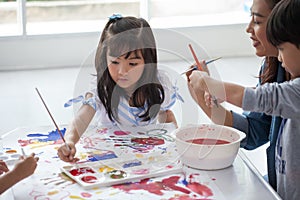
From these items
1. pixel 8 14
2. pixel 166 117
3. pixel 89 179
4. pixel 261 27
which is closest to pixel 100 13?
pixel 8 14

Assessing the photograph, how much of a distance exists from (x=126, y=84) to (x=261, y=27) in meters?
0.39

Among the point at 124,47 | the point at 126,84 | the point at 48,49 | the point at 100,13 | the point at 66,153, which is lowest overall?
the point at 48,49

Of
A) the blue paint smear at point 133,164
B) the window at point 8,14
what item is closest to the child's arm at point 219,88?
the blue paint smear at point 133,164

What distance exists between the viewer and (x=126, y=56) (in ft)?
4.94

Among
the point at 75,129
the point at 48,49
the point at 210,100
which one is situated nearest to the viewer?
the point at 210,100

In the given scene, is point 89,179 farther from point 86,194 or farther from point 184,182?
point 184,182

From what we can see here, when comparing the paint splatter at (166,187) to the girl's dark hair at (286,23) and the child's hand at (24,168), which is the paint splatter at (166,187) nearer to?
the child's hand at (24,168)

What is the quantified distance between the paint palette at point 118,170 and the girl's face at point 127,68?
25 cm

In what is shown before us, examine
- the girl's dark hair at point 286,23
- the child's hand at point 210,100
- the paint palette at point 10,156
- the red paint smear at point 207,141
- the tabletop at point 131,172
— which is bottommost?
the paint palette at point 10,156

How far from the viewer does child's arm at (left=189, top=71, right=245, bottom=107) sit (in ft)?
4.24

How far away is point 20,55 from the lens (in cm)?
379

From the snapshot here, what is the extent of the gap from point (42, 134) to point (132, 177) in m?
0.40

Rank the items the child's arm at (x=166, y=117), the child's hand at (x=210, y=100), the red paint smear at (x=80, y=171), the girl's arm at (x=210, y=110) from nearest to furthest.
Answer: the red paint smear at (x=80, y=171) → the child's hand at (x=210, y=100) → the girl's arm at (x=210, y=110) → the child's arm at (x=166, y=117)

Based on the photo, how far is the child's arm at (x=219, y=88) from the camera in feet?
4.24
